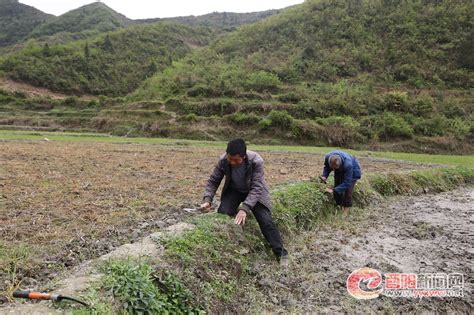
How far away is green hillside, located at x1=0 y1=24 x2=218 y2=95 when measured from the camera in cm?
5062

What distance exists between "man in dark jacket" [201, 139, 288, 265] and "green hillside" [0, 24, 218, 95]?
54.1m

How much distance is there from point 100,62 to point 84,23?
169ft

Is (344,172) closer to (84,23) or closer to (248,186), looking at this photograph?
(248,186)

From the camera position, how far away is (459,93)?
109 ft

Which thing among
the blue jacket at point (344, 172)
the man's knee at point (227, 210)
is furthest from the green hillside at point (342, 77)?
the man's knee at point (227, 210)

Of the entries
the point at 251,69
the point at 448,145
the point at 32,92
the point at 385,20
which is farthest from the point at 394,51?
the point at 32,92

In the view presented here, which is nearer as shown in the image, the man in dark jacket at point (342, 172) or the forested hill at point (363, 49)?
the man in dark jacket at point (342, 172)

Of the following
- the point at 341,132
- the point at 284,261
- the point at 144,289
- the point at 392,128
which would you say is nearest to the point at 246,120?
the point at 341,132

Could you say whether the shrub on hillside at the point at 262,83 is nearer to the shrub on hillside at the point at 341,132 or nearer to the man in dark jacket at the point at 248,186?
the shrub on hillside at the point at 341,132

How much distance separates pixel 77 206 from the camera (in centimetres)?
575

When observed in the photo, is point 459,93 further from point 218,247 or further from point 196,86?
point 218,247

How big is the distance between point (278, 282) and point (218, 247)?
35.3 inches

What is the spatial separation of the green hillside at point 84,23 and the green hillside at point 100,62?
27.0m

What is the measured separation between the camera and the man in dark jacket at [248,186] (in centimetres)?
450
